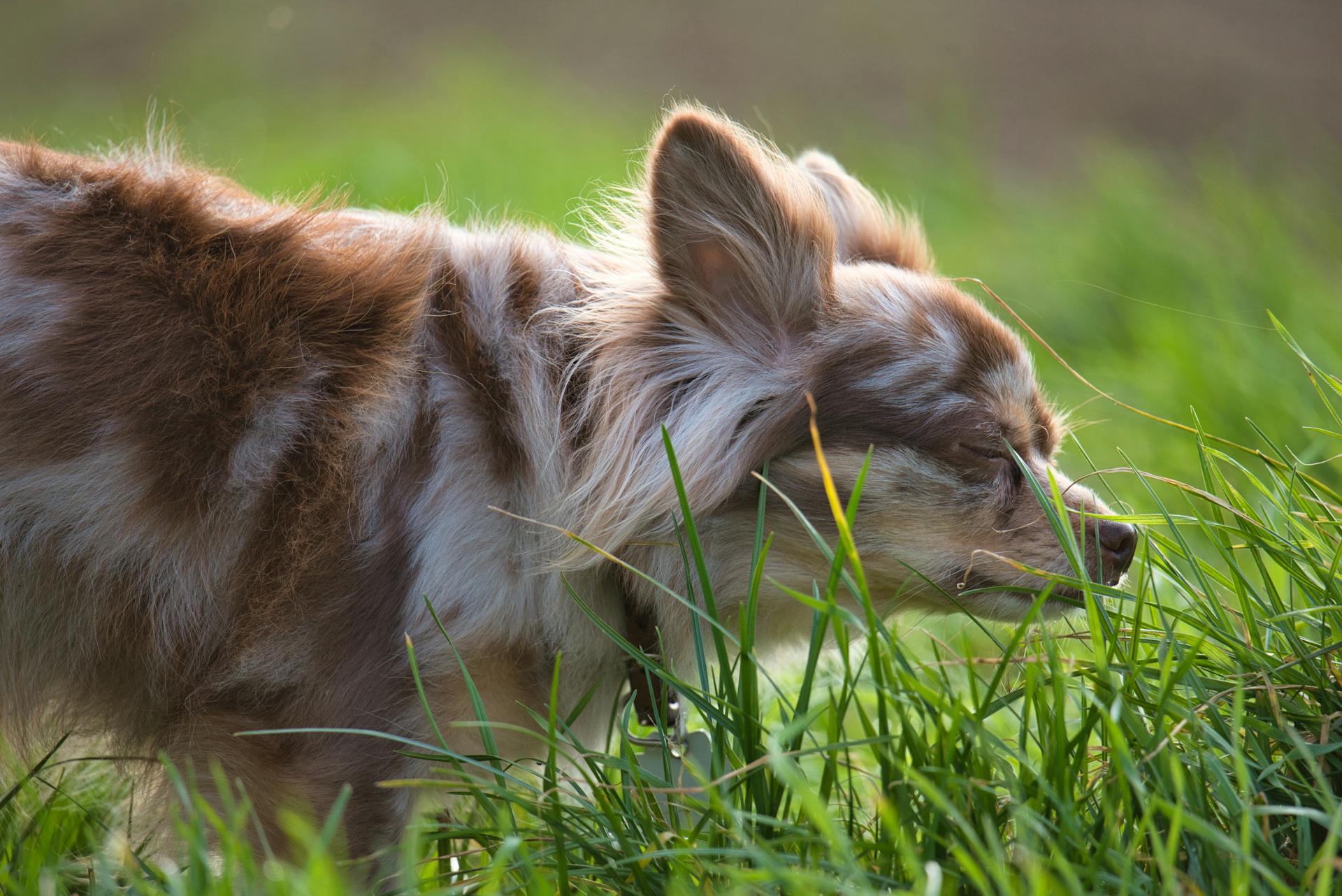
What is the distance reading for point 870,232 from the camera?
2.71 metres

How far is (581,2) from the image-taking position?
13.0 metres

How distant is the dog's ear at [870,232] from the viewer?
271 cm

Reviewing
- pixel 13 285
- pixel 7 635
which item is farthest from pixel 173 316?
pixel 7 635

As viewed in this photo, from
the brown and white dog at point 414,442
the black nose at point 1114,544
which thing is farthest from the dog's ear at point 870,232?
the black nose at point 1114,544

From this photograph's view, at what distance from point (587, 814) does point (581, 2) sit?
42.1 feet

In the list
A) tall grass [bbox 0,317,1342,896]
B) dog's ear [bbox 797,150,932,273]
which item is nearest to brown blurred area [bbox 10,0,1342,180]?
dog's ear [bbox 797,150,932,273]

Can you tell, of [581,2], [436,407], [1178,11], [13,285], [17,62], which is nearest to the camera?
[13,285]

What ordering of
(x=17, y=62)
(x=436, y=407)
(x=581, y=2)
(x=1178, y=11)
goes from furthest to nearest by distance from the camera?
(x=581, y=2) → (x=17, y=62) → (x=1178, y=11) → (x=436, y=407)

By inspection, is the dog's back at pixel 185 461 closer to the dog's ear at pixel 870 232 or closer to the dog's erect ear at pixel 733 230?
the dog's erect ear at pixel 733 230

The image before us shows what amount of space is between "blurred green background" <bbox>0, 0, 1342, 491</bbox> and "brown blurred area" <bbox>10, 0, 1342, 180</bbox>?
0.04 meters

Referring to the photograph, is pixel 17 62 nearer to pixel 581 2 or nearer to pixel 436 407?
pixel 581 2

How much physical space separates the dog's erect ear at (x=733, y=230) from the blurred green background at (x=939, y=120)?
53 cm

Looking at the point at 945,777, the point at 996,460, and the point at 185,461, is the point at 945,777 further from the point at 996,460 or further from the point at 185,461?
the point at 185,461

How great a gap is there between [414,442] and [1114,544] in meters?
1.38
